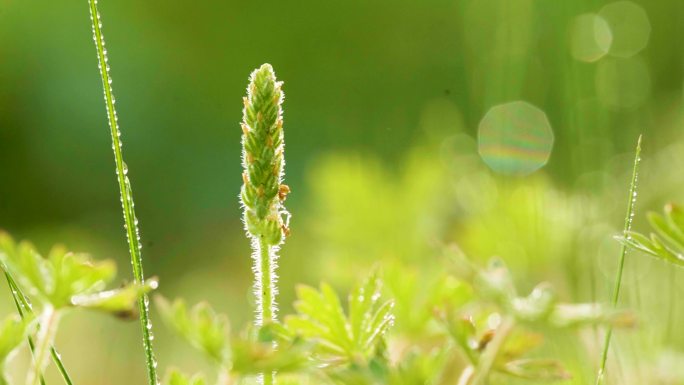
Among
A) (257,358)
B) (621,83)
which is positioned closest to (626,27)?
(621,83)

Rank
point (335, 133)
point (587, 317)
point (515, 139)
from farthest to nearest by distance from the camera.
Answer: point (335, 133) < point (515, 139) < point (587, 317)

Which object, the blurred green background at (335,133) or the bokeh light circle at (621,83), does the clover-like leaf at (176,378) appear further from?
the bokeh light circle at (621,83)

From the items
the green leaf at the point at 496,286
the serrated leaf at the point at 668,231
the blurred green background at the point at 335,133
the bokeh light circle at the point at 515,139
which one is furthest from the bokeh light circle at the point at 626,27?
the green leaf at the point at 496,286

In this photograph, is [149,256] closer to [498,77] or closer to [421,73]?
[421,73]

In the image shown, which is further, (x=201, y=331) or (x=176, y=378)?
(x=176, y=378)

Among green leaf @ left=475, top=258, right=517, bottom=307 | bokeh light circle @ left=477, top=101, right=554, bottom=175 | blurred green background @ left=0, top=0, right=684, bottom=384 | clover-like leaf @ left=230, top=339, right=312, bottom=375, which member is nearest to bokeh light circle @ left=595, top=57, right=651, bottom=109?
blurred green background @ left=0, top=0, right=684, bottom=384

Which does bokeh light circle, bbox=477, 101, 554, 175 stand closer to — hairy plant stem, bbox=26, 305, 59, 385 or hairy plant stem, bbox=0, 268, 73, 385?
hairy plant stem, bbox=0, 268, 73, 385

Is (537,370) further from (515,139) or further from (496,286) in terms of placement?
(515,139)

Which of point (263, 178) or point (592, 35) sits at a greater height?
point (592, 35)
